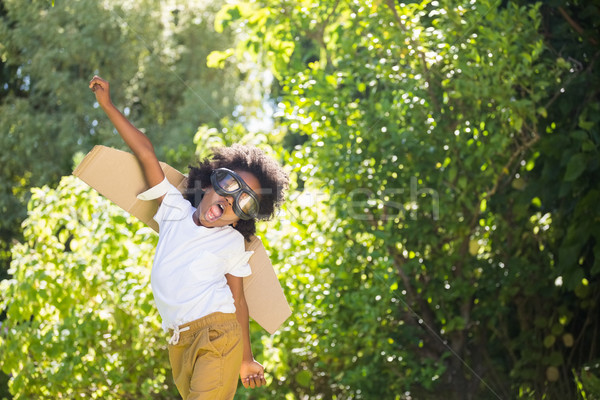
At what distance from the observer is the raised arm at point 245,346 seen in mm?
2652

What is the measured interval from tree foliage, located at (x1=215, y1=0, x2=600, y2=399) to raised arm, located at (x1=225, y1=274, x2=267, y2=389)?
47.6 inches

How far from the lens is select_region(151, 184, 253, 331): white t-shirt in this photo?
250cm

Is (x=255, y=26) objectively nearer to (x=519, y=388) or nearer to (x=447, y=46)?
(x=447, y=46)

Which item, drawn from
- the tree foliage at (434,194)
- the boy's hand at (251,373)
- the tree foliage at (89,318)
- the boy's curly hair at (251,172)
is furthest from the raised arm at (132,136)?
the tree foliage at (434,194)

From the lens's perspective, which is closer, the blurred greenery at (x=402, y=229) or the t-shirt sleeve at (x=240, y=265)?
the t-shirt sleeve at (x=240, y=265)

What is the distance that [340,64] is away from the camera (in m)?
4.18

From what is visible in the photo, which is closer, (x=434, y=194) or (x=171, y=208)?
(x=171, y=208)

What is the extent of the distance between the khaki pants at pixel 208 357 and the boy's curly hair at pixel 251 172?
1.35 ft

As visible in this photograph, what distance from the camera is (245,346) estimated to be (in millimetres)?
2664

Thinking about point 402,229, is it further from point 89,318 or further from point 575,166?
point 89,318

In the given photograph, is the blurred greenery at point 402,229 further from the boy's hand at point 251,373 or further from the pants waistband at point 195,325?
the pants waistband at point 195,325

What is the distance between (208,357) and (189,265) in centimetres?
29

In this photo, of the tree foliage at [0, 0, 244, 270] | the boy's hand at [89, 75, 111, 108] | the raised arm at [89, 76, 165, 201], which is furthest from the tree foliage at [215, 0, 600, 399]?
the tree foliage at [0, 0, 244, 270]

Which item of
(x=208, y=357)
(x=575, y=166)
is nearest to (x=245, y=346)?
(x=208, y=357)
